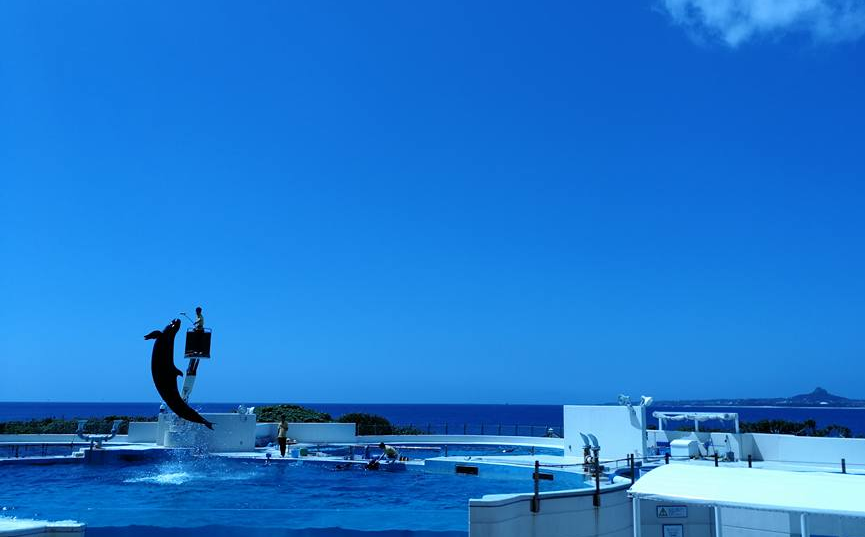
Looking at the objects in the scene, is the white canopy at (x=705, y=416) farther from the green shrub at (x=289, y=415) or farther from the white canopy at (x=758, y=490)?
the green shrub at (x=289, y=415)

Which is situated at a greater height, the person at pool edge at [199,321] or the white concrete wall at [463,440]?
the person at pool edge at [199,321]

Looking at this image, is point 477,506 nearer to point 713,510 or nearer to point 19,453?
point 713,510

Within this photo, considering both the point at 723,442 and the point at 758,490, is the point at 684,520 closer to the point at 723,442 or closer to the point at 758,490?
the point at 758,490

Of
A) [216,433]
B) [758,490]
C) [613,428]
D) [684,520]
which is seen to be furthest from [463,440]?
[758,490]

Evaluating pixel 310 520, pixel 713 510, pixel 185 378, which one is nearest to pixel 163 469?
pixel 185 378

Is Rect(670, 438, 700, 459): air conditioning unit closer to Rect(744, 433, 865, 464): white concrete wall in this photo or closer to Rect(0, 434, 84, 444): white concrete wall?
Rect(744, 433, 865, 464): white concrete wall

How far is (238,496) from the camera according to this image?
49.9 feet

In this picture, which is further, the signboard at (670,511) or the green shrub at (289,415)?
the green shrub at (289,415)

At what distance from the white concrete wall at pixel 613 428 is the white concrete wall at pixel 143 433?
14856 millimetres

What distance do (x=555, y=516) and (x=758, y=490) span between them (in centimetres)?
278

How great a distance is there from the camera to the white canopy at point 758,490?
7.09 meters

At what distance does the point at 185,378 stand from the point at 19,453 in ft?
19.5

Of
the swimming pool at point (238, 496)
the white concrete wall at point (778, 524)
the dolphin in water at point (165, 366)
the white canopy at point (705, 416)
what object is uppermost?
the dolphin in water at point (165, 366)

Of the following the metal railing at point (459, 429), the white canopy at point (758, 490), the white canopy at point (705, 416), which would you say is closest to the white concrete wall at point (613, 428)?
the white canopy at point (705, 416)
